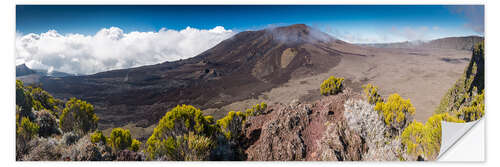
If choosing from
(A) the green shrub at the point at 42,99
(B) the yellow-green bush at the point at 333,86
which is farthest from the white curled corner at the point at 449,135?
(A) the green shrub at the point at 42,99

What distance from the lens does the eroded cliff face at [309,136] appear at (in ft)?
11.5

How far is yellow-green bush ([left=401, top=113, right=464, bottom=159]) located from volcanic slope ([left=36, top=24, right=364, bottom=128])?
973cm

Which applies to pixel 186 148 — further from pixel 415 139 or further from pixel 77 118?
pixel 415 139

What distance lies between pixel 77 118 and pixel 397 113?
20.3 ft

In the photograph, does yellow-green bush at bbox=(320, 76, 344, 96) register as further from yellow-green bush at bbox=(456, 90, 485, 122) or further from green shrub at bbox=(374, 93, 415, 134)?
yellow-green bush at bbox=(456, 90, 485, 122)

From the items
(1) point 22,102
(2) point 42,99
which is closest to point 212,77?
(2) point 42,99

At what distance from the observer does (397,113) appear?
11.9 feet

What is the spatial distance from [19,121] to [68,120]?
2.18ft

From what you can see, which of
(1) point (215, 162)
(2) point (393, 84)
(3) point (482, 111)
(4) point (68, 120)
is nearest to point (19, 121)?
(4) point (68, 120)

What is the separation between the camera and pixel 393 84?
52.4ft

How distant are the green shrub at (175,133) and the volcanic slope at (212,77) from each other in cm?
851

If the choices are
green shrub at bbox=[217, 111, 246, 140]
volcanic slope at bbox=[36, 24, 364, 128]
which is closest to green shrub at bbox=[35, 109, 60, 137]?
green shrub at bbox=[217, 111, 246, 140]

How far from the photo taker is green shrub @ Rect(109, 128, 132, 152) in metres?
3.72
